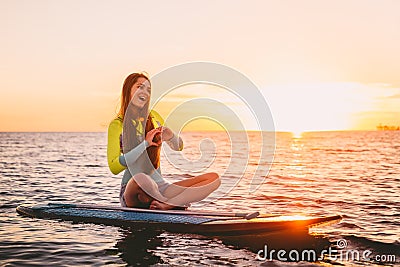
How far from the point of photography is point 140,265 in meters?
6.74

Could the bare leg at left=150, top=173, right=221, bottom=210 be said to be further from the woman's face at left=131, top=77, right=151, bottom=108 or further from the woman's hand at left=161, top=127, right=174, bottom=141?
the woman's face at left=131, top=77, right=151, bottom=108

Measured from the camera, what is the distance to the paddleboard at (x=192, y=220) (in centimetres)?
769

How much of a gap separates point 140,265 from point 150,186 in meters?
1.68

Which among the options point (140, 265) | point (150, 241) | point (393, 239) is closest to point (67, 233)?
point (150, 241)

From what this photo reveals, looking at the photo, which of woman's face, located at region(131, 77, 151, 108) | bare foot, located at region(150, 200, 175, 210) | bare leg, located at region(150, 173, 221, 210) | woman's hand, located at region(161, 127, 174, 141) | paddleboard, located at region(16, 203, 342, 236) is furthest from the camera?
bare foot, located at region(150, 200, 175, 210)

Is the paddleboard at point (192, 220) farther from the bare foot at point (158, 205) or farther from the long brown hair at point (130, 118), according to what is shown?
the long brown hair at point (130, 118)

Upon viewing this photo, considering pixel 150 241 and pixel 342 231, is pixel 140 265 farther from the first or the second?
pixel 342 231

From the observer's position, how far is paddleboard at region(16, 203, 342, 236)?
7.69m

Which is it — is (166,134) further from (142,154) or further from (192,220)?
(192,220)

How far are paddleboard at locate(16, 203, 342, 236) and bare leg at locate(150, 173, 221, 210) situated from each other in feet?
0.78

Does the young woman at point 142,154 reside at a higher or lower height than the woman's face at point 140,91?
lower

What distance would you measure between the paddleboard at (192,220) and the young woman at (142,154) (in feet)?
0.87

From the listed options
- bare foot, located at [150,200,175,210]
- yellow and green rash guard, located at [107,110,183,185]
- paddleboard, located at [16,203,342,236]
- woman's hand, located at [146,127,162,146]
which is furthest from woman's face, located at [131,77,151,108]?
paddleboard, located at [16,203,342,236]

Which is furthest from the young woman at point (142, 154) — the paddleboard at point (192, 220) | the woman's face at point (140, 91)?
the paddleboard at point (192, 220)
